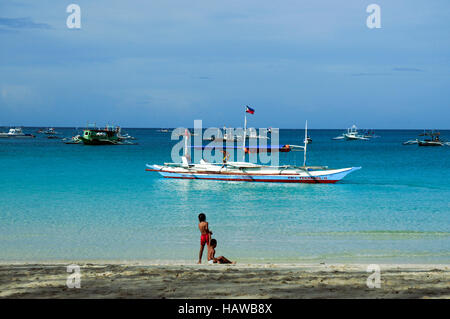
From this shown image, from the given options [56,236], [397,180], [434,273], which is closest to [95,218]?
[56,236]

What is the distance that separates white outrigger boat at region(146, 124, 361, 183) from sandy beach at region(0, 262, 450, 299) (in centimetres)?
2636

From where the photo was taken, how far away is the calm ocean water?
55.7 ft

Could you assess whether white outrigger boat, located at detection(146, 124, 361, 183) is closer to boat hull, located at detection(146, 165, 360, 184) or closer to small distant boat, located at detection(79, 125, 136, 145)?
boat hull, located at detection(146, 165, 360, 184)

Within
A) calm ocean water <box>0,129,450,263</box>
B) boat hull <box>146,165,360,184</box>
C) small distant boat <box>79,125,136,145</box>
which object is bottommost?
calm ocean water <box>0,129,450,263</box>

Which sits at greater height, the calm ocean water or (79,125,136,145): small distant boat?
(79,125,136,145): small distant boat

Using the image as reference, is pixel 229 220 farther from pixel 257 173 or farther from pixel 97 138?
pixel 97 138

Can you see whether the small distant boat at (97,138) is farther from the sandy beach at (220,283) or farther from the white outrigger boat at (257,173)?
the sandy beach at (220,283)

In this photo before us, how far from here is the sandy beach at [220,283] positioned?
29.5ft

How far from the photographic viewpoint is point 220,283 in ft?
32.4

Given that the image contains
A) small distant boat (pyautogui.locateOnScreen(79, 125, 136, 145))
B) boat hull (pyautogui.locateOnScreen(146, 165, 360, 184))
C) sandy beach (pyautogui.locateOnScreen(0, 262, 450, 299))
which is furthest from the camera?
small distant boat (pyautogui.locateOnScreen(79, 125, 136, 145))

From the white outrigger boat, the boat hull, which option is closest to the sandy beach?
the white outrigger boat

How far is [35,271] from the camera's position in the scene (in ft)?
37.7

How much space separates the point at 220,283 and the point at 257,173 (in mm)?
30341

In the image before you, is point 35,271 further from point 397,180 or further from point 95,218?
point 397,180
